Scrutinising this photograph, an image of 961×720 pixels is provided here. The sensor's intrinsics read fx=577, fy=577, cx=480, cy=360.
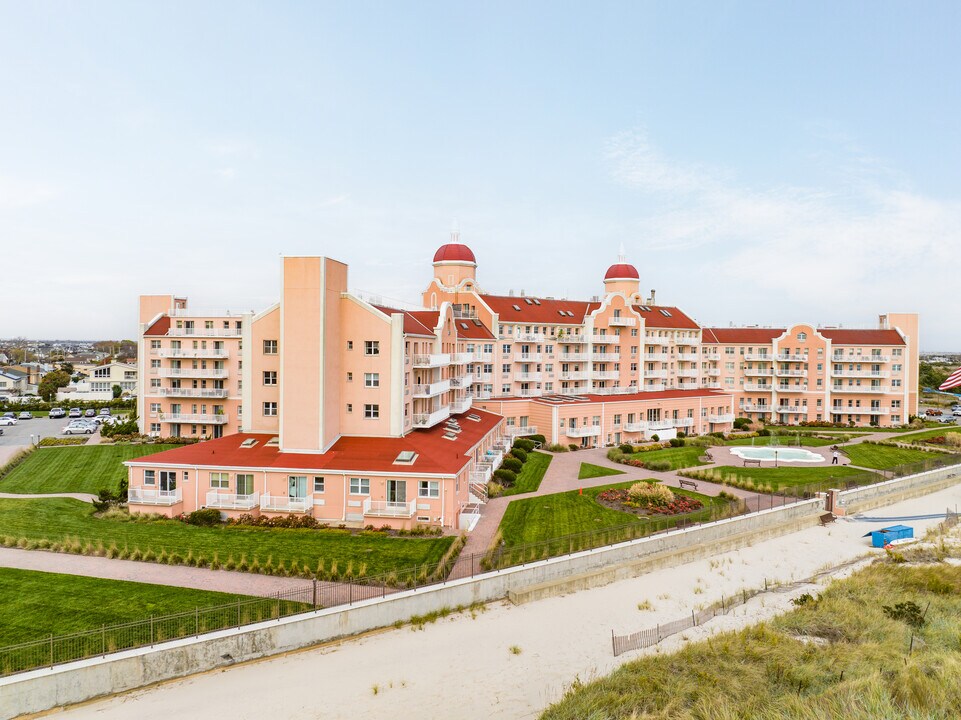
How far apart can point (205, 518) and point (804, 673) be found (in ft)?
83.4

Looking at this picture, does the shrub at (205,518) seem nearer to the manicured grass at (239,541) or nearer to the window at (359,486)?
the manicured grass at (239,541)

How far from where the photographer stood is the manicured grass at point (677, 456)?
4488 cm

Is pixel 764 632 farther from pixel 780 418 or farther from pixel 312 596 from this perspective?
pixel 780 418

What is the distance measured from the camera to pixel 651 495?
33.0 meters

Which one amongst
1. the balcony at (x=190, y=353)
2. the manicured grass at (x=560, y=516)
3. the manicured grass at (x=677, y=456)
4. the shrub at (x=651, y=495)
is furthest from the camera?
the balcony at (x=190, y=353)

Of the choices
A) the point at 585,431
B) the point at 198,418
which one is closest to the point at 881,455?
the point at 585,431

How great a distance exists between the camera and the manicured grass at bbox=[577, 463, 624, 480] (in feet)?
133

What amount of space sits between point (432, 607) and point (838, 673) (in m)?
12.5

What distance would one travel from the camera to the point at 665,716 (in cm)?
1348

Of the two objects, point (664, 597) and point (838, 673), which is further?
point (664, 597)

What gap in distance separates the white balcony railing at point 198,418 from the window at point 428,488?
30908 mm

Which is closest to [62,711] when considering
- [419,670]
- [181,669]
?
[181,669]

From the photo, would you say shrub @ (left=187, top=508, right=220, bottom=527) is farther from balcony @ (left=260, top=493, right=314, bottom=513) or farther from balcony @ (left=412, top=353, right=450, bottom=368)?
balcony @ (left=412, top=353, right=450, bottom=368)

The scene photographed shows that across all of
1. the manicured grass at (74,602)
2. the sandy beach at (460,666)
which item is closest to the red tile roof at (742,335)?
the sandy beach at (460,666)
